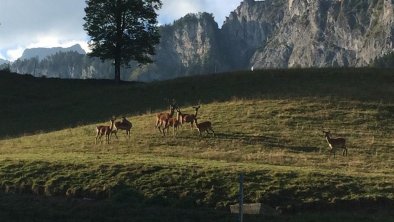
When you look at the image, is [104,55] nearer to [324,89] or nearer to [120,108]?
[120,108]

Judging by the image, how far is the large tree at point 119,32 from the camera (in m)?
67.1

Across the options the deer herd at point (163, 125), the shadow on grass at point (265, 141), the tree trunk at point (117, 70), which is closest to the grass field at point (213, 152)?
the shadow on grass at point (265, 141)

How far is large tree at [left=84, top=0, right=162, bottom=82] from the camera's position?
67125mm

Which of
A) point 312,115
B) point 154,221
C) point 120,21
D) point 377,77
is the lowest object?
point 154,221

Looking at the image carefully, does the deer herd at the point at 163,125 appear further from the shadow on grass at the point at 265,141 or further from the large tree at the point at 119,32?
the large tree at the point at 119,32

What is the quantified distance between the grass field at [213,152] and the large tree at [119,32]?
479 inches

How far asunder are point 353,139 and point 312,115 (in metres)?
5.65

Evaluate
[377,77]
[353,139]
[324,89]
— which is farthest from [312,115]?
[377,77]

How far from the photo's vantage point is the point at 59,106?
166 ft

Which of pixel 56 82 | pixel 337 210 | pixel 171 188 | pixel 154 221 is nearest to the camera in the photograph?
pixel 154 221

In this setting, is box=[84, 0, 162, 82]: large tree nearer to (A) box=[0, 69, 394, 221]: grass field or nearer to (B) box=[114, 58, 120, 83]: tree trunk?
(B) box=[114, 58, 120, 83]: tree trunk

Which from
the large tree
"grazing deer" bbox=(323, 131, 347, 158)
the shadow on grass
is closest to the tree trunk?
the large tree

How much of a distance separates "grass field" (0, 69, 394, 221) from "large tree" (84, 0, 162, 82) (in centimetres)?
1216

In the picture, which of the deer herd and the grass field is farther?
the deer herd
